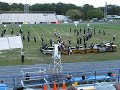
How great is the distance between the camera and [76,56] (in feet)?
90.4

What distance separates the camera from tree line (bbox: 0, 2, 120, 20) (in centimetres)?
11412

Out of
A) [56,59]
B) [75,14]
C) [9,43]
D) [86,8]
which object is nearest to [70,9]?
[86,8]

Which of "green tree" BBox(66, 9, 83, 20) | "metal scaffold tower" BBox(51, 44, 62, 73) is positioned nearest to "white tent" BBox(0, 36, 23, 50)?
"metal scaffold tower" BBox(51, 44, 62, 73)

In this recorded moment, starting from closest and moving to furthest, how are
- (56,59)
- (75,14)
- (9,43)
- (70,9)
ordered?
(56,59), (9,43), (75,14), (70,9)

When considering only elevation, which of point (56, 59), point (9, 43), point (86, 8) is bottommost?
point (56, 59)

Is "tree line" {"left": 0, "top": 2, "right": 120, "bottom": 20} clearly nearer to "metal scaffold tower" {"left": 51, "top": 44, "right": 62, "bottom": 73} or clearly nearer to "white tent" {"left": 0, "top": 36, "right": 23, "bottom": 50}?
"white tent" {"left": 0, "top": 36, "right": 23, "bottom": 50}

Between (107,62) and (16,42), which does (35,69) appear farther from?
(107,62)

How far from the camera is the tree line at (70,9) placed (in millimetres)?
114125

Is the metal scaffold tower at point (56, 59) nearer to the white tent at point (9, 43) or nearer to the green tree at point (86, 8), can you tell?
the white tent at point (9, 43)

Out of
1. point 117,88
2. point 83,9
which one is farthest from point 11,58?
point 83,9

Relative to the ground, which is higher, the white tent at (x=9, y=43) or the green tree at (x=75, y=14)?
the white tent at (x=9, y=43)

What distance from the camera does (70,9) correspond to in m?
129

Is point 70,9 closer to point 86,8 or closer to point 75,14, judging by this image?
point 86,8

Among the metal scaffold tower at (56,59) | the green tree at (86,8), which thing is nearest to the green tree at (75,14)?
the green tree at (86,8)
